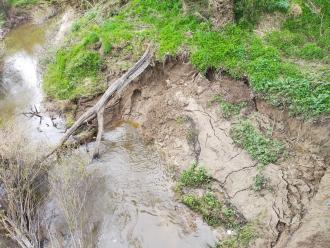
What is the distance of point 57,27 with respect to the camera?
65.5 ft

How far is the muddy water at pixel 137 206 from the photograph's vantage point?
8633 millimetres

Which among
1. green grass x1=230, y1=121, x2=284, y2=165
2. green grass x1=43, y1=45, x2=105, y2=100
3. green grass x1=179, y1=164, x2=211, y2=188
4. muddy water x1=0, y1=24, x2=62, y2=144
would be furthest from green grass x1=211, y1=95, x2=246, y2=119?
muddy water x1=0, y1=24, x2=62, y2=144

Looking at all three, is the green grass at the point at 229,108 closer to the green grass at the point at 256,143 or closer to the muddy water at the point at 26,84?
the green grass at the point at 256,143

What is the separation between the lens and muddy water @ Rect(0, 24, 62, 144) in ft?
42.7

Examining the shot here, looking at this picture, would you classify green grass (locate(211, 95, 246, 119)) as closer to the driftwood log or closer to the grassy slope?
the grassy slope

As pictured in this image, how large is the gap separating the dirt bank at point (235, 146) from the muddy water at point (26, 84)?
1689mm

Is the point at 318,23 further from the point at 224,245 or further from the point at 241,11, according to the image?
the point at 224,245

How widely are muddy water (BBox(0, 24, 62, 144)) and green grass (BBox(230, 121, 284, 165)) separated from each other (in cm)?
590

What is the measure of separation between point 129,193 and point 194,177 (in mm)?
1732

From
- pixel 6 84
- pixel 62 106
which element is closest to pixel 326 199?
pixel 62 106

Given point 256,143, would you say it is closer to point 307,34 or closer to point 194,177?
point 194,177

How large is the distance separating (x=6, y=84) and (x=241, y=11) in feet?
34.4

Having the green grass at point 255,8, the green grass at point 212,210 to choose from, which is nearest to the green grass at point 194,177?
the green grass at point 212,210

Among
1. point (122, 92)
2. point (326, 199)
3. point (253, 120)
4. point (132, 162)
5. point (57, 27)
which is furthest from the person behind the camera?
point (57, 27)
